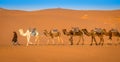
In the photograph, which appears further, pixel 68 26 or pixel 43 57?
pixel 68 26

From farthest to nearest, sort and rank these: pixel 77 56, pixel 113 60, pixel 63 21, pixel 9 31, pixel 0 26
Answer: pixel 63 21, pixel 0 26, pixel 9 31, pixel 77 56, pixel 113 60

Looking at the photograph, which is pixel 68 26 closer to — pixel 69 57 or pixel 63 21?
pixel 63 21

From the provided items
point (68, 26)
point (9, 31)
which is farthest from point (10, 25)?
point (68, 26)

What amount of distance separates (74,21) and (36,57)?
34067 millimetres

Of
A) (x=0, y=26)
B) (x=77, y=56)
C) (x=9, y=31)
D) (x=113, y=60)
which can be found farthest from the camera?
(x=0, y=26)

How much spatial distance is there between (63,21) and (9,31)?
1171cm

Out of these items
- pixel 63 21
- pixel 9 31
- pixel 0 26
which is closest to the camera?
pixel 9 31

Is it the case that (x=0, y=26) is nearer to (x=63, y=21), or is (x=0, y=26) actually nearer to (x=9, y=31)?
(x=9, y=31)

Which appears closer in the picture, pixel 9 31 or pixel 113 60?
pixel 113 60

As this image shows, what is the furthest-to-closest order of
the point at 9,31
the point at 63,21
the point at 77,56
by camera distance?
1. the point at 63,21
2. the point at 9,31
3. the point at 77,56

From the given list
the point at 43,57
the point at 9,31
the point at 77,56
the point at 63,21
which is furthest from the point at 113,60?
the point at 63,21

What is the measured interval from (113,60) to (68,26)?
98.7 ft

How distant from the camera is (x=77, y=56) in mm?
18500

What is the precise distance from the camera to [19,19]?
5197 cm
